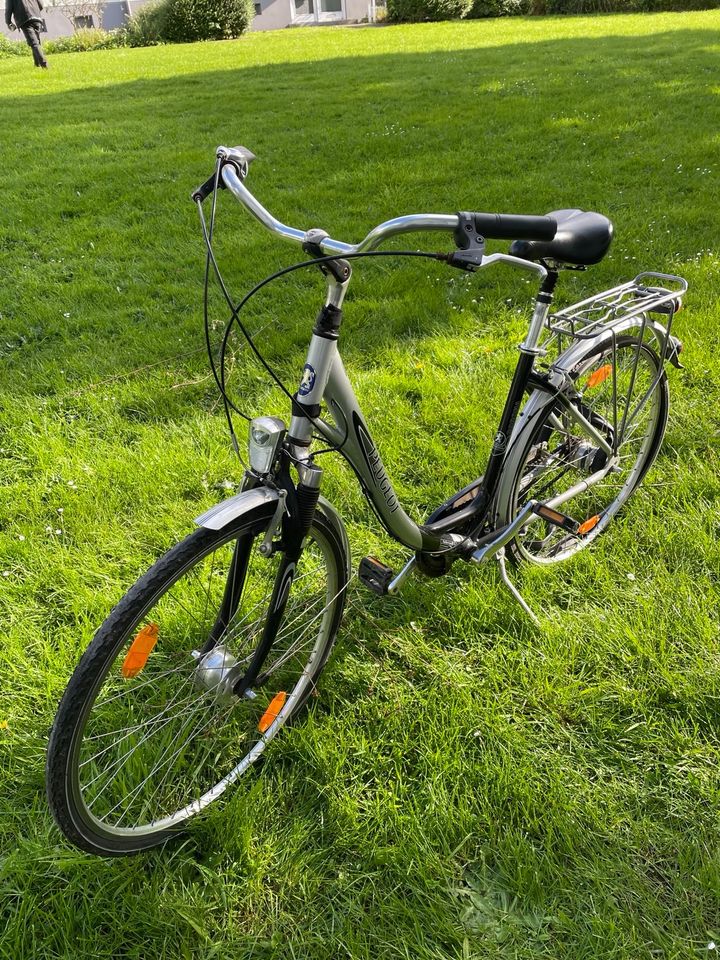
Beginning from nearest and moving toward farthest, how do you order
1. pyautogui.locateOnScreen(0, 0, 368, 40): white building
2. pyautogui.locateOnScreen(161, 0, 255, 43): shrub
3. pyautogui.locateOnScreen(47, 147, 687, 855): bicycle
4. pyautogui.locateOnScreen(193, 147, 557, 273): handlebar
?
pyautogui.locateOnScreen(193, 147, 557, 273): handlebar → pyautogui.locateOnScreen(47, 147, 687, 855): bicycle → pyautogui.locateOnScreen(161, 0, 255, 43): shrub → pyautogui.locateOnScreen(0, 0, 368, 40): white building

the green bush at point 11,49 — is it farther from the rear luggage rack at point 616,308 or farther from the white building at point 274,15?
the rear luggage rack at point 616,308

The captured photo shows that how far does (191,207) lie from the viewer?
5.88 meters

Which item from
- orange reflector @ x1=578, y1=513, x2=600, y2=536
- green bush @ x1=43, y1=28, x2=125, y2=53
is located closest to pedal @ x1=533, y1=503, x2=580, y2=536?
orange reflector @ x1=578, y1=513, x2=600, y2=536

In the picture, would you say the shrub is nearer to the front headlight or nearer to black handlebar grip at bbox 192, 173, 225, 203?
black handlebar grip at bbox 192, 173, 225, 203

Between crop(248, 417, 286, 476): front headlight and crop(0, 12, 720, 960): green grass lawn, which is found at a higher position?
crop(248, 417, 286, 476): front headlight

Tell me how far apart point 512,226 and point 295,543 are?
3.01ft

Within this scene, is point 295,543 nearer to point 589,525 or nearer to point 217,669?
point 217,669

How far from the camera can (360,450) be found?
1.81 meters

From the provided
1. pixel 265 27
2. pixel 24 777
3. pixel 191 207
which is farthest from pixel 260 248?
pixel 265 27

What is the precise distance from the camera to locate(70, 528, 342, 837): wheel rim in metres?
1.86

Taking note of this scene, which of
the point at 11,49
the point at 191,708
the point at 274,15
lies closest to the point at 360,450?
the point at 191,708

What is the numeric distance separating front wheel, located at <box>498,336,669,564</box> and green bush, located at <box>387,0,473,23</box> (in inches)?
828

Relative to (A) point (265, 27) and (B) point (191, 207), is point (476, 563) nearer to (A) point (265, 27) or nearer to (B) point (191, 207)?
(B) point (191, 207)

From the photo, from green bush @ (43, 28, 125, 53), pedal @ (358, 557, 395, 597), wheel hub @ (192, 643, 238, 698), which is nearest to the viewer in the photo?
wheel hub @ (192, 643, 238, 698)
